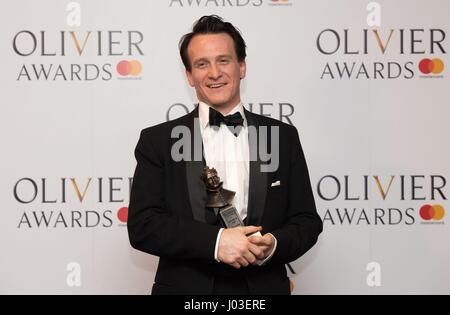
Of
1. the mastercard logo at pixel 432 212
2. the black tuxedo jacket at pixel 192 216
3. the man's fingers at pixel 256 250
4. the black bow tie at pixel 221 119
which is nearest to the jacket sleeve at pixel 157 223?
the black tuxedo jacket at pixel 192 216

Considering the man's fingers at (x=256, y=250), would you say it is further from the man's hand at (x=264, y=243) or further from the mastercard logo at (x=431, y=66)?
the mastercard logo at (x=431, y=66)

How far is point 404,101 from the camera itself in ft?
9.67

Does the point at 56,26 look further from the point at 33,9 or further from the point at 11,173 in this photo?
the point at 11,173

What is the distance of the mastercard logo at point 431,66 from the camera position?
2951 millimetres

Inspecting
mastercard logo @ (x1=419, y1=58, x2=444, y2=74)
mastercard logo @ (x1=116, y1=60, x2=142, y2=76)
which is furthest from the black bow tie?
mastercard logo @ (x1=419, y1=58, x2=444, y2=74)

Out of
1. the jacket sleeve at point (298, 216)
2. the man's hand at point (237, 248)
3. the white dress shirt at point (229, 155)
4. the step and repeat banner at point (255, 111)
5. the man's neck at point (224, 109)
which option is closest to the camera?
the man's hand at point (237, 248)

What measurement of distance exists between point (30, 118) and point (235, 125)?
1.30 metres

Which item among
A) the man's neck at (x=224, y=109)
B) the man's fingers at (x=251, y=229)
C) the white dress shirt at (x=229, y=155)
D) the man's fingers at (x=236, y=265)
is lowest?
the man's fingers at (x=236, y=265)

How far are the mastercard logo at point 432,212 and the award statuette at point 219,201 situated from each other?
4.77 ft

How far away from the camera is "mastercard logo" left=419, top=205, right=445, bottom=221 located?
9.71 ft

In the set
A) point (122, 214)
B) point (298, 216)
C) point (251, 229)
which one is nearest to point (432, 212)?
point (298, 216)

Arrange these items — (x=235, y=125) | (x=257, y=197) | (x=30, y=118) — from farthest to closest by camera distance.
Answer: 1. (x=30, y=118)
2. (x=235, y=125)
3. (x=257, y=197)

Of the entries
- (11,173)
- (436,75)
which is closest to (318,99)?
(436,75)

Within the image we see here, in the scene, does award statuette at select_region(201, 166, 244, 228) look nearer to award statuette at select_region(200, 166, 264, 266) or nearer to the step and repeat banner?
award statuette at select_region(200, 166, 264, 266)
